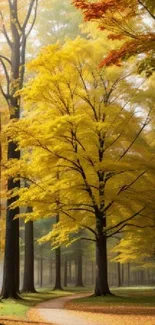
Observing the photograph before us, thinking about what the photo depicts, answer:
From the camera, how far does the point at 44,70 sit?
1282 centimetres

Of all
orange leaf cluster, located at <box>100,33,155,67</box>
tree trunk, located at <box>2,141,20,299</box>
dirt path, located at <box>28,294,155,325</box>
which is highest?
orange leaf cluster, located at <box>100,33,155,67</box>

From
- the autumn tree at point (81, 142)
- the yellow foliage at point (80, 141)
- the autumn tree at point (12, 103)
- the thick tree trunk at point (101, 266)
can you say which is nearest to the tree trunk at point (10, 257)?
the autumn tree at point (12, 103)

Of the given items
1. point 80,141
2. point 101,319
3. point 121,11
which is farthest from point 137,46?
point 80,141

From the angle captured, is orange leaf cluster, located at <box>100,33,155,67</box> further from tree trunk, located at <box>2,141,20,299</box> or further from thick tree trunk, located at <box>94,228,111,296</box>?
thick tree trunk, located at <box>94,228,111,296</box>

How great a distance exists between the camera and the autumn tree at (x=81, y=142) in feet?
41.5

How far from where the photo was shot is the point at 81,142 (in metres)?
13.6

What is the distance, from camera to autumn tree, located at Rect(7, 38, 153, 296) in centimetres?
1266

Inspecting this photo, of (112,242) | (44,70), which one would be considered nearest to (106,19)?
(44,70)

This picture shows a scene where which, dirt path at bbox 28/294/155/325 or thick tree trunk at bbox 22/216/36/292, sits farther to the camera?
thick tree trunk at bbox 22/216/36/292

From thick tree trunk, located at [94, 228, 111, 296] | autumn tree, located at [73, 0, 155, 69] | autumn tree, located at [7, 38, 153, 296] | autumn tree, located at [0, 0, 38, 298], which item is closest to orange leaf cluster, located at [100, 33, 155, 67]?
autumn tree, located at [73, 0, 155, 69]

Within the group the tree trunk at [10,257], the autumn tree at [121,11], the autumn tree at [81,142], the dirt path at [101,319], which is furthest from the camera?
the tree trunk at [10,257]

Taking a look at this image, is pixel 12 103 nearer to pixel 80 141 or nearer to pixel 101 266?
pixel 80 141

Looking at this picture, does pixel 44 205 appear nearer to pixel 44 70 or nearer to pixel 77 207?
pixel 77 207

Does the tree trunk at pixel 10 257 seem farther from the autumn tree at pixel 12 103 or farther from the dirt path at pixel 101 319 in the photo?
the dirt path at pixel 101 319
